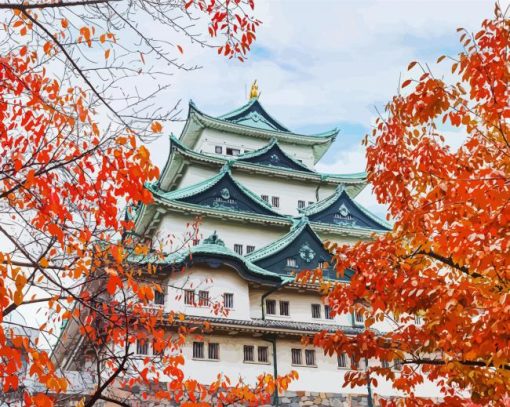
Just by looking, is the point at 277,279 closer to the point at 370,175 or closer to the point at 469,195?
the point at 370,175

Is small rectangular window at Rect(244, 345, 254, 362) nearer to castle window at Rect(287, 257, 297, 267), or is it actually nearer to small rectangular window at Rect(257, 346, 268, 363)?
small rectangular window at Rect(257, 346, 268, 363)

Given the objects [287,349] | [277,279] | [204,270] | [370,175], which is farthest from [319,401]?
[370,175]

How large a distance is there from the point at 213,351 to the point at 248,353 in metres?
1.76

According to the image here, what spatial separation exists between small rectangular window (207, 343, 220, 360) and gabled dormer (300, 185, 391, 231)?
12997 millimetres

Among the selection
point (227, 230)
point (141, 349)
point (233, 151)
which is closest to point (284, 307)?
point (227, 230)

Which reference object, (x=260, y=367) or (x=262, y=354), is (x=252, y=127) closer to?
(x=262, y=354)

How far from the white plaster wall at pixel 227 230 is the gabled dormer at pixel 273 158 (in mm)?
5638

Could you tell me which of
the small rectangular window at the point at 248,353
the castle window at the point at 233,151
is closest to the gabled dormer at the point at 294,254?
the small rectangular window at the point at 248,353

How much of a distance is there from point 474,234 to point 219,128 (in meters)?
35.1

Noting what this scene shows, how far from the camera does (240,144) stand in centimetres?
4212

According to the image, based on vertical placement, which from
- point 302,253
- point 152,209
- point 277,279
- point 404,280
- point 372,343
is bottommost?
point 372,343

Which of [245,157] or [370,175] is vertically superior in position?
[245,157]

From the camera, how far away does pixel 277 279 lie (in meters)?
29.5

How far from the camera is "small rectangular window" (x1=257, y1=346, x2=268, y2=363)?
89.6ft
